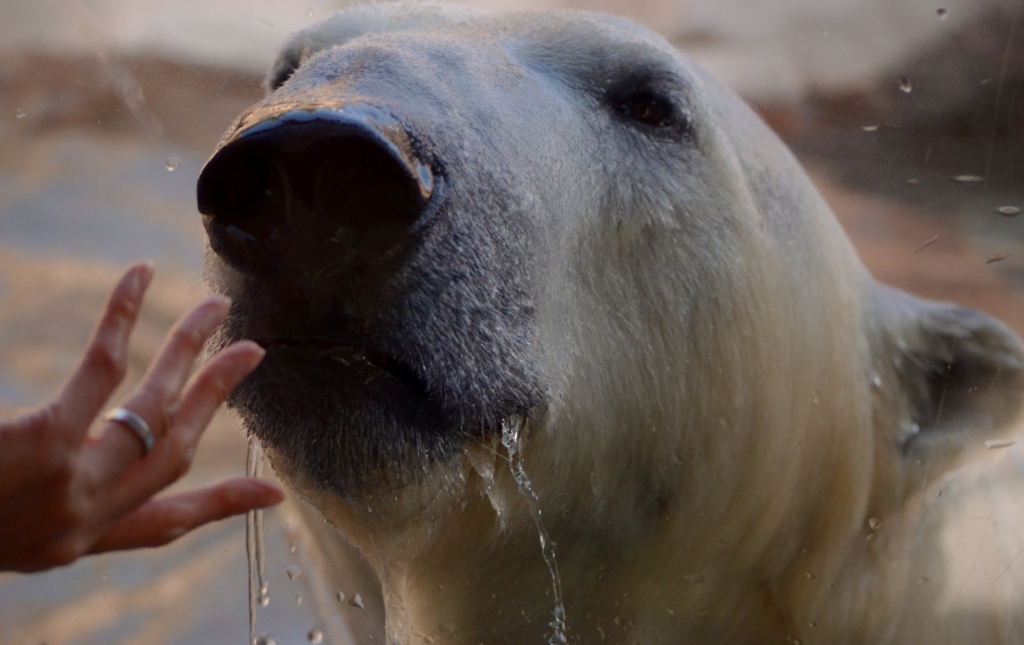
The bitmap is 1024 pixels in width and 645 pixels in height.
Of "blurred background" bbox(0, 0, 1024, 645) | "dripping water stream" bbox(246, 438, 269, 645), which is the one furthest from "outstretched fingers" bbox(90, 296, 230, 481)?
"blurred background" bbox(0, 0, 1024, 645)

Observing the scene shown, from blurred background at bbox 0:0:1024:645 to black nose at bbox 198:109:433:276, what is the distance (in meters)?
1.02

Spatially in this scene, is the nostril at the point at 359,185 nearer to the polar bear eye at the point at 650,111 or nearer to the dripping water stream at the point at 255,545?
the dripping water stream at the point at 255,545

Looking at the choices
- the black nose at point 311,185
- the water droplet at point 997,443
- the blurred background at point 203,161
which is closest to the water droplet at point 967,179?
the blurred background at point 203,161

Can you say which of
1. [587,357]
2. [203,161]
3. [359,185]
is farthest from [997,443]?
[203,161]

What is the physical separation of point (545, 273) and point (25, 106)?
196 cm

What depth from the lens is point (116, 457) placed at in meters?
0.79

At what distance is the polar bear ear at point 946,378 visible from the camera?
63.6 inches

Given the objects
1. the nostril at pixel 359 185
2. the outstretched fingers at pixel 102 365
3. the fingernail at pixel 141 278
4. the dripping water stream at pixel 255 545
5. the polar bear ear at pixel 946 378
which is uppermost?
the nostril at pixel 359 185

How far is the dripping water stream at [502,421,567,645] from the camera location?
114cm

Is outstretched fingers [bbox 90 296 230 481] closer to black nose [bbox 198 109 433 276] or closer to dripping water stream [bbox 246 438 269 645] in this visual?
black nose [bbox 198 109 433 276]

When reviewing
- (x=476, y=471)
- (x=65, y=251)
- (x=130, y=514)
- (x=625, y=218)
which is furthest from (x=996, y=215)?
(x=65, y=251)

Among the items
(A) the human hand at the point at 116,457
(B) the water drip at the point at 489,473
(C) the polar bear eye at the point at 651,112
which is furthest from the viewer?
(C) the polar bear eye at the point at 651,112

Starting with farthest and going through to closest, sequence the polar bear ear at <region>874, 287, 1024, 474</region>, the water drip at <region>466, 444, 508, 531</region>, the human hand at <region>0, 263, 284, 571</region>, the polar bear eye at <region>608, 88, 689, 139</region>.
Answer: the polar bear ear at <region>874, 287, 1024, 474</region> → the polar bear eye at <region>608, 88, 689, 139</region> → the water drip at <region>466, 444, 508, 531</region> → the human hand at <region>0, 263, 284, 571</region>

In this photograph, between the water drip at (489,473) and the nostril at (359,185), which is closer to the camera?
the nostril at (359,185)
